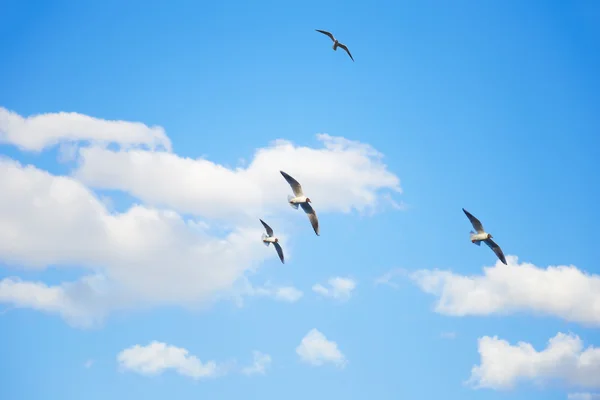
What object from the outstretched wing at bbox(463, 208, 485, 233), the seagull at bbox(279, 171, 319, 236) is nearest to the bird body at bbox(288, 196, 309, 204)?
the seagull at bbox(279, 171, 319, 236)

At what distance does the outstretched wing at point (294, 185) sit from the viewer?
6975cm

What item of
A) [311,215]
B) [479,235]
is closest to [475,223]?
[479,235]

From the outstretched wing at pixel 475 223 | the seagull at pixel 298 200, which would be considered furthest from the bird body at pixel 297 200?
the outstretched wing at pixel 475 223

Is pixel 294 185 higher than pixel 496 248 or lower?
higher

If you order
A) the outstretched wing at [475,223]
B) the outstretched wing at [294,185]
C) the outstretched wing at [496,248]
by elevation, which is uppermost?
the outstretched wing at [294,185]

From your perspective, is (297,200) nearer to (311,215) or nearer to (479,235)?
(311,215)

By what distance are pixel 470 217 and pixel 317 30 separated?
Result: 2397 centimetres

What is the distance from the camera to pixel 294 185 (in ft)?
230

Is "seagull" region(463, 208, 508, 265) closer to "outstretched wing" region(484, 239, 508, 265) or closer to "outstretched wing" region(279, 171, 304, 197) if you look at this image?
"outstretched wing" region(484, 239, 508, 265)

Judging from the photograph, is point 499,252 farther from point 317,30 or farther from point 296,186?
point 317,30

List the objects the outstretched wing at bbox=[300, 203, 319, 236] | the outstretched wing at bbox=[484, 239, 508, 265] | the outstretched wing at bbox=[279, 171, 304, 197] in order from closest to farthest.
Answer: the outstretched wing at bbox=[279, 171, 304, 197] < the outstretched wing at bbox=[300, 203, 319, 236] < the outstretched wing at bbox=[484, 239, 508, 265]

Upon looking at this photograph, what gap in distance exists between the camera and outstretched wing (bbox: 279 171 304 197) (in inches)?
2746

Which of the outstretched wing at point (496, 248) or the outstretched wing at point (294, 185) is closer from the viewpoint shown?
the outstretched wing at point (294, 185)

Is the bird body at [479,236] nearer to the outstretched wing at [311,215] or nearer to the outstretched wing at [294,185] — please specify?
the outstretched wing at [311,215]
